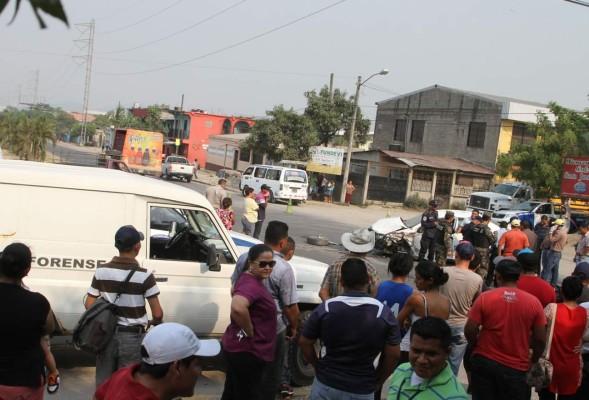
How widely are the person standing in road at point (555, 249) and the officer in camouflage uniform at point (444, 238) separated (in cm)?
225

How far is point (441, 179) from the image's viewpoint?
136 ft

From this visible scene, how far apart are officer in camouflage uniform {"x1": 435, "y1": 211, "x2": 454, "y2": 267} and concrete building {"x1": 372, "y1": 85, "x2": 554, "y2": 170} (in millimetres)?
26810

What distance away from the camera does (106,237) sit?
6207 millimetres

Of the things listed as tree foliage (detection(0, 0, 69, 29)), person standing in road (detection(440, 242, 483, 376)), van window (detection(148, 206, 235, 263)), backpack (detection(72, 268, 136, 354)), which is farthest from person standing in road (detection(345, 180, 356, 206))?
tree foliage (detection(0, 0, 69, 29))

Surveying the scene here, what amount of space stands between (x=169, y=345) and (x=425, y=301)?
282 cm

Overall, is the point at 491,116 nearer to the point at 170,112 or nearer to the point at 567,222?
the point at 567,222

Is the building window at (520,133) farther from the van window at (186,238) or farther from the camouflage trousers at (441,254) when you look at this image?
the van window at (186,238)

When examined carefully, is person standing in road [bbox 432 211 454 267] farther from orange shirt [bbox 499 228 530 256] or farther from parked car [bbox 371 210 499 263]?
orange shirt [bbox 499 228 530 256]

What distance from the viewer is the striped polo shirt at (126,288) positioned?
459 centimetres

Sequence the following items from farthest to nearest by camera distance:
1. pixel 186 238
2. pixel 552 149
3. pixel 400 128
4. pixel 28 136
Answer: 1. pixel 400 128
2. pixel 28 136
3. pixel 552 149
4. pixel 186 238

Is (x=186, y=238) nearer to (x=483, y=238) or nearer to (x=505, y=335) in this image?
(x=505, y=335)

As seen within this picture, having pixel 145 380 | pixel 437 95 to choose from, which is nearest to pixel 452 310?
pixel 145 380

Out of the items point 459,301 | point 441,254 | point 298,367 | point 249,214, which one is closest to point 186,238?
point 298,367

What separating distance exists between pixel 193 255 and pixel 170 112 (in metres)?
66.1
